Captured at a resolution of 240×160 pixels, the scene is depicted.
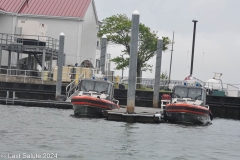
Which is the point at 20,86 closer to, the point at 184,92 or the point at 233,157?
the point at 184,92

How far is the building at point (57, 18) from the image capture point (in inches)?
3009

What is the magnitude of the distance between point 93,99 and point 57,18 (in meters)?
32.4

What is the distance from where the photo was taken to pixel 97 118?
45031mm

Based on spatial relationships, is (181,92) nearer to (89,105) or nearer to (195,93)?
(195,93)

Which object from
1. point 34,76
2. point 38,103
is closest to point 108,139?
point 38,103

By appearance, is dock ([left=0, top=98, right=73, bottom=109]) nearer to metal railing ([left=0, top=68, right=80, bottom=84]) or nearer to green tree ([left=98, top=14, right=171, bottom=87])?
metal railing ([left=0, top=68, right=80, bottom=84])

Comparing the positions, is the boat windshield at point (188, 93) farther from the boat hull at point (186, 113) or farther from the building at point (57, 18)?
the building at point (57, 18)

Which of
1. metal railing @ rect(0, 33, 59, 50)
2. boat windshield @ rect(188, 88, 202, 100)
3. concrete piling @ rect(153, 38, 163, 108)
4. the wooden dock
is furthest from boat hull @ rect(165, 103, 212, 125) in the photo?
metal railing @ rect(0, 33, 59, 50)

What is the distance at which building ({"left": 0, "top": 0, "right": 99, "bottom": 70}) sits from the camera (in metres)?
Result: 76.4

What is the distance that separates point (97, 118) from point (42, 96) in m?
16.2

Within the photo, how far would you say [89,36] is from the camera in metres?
81.1

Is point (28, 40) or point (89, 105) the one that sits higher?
point (28, 40)

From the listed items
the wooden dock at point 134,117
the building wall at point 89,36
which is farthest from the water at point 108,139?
the building wall at point 89,36

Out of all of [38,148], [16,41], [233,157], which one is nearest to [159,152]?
[233,157]
